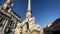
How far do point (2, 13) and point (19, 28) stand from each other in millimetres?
8980

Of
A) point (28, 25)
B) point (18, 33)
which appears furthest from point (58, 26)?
point (28, 25)

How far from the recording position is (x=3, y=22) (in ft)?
123

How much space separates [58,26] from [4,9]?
35.7 meters

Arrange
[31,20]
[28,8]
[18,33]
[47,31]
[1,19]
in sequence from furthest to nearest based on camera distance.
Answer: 1. [28,8]
2. [31,20]
3. [1,19]
4. [18,33]
5. [47,31]

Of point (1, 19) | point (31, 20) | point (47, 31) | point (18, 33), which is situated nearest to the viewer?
point (47, 31)

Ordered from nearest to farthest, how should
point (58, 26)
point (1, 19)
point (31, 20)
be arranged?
point (58, 26) → point (1, 19) → point (31, 20)

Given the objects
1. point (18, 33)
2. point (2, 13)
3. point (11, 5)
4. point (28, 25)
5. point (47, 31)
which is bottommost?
point (47, 31)

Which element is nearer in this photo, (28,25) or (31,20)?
(28,25)

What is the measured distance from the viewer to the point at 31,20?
4022cm

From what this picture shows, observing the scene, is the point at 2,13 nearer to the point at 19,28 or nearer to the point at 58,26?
the point at 19,28

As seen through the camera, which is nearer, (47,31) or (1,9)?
(47,31)

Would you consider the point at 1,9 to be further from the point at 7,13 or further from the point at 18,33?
the point at 18,33

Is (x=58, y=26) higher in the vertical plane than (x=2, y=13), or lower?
lower

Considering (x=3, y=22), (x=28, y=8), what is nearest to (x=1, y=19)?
(x=3, y=22)
